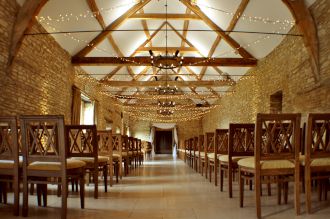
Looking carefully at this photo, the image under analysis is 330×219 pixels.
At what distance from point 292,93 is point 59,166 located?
20.2 ft

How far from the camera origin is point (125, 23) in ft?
33.0

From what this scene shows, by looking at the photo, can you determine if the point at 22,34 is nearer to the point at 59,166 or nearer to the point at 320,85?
the point at 59,166

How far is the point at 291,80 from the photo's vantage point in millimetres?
7508

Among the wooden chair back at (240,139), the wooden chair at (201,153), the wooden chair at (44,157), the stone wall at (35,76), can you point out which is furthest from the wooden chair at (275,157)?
the stone wall at (35,76)

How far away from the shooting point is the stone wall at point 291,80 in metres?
5.90

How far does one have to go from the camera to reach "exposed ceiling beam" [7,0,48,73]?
19.2 feet

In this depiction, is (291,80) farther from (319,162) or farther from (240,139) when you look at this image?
(319,162)

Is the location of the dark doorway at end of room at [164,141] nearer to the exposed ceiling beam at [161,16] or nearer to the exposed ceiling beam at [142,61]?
the exposed ceiling beam at [142,61]

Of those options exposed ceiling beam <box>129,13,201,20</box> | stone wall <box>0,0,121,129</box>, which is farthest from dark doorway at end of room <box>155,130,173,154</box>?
exposed ceiling beam <box>129,13,201,20</box>

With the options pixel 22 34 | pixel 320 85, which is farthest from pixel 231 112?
pixel 22 34

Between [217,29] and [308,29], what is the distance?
3704 mm

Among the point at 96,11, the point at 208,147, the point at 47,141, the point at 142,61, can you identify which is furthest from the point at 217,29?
the point at 47,141

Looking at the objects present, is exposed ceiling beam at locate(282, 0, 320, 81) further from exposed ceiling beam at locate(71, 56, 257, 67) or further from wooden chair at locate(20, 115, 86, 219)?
wooden chair at locate(20, 115, 86, 219)

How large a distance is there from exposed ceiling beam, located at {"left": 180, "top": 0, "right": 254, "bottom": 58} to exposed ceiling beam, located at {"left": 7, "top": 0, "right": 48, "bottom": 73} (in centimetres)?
416
